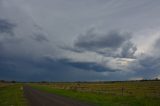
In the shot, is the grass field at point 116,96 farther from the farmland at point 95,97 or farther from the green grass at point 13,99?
the green grass at point 13,99

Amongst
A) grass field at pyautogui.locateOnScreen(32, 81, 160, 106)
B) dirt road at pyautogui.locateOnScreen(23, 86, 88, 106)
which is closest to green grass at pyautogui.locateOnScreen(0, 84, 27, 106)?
dirt road at pyautogui.locateOnScreen(23, 86, 88, 106)

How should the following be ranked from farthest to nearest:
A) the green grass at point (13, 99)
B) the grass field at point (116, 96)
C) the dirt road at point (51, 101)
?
the grass field at point (116, 96)
the green grass at point (13, 99)
the dirt road at point (51, 101)

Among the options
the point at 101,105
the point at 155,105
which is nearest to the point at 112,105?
the point at 101,105

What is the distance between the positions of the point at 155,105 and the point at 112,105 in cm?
458

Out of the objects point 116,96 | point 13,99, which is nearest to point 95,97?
point 116,96

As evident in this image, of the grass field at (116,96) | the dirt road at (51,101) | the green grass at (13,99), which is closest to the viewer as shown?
the dirt road at (51,101)

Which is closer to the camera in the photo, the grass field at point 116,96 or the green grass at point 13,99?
the green grass at point 13,99

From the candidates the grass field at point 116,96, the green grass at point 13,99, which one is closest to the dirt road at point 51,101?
the green grass at point 13,99

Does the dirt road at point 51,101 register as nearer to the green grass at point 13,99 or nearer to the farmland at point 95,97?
the farmland at point 95,97

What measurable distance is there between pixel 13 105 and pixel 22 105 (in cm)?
120

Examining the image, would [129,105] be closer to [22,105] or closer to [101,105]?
[101,105]

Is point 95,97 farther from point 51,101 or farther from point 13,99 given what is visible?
point 13,99

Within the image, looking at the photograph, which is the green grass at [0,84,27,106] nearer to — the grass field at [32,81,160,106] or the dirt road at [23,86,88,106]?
the dirt road at [23,86,88,106]

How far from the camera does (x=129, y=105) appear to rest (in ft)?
90.4
